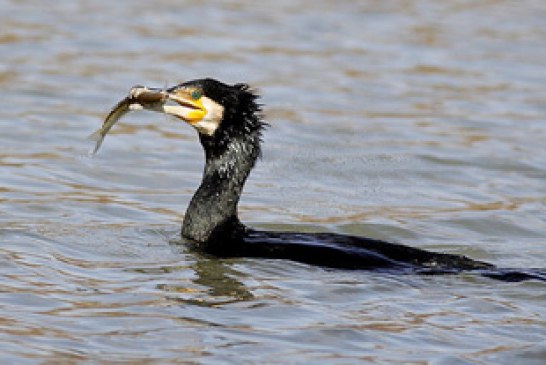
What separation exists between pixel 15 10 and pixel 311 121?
19.5 ft

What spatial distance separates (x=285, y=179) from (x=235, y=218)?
323cm

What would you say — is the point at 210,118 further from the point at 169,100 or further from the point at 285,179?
the point at 285,179

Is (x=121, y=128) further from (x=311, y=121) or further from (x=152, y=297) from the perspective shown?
(x=152, y=297)

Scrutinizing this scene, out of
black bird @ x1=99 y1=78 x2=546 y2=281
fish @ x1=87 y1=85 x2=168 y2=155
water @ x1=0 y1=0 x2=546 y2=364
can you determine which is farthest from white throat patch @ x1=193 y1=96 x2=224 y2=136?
water @ x1=0 y1=0 x2=546 y2=364

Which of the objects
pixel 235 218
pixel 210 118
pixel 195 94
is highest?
pixel 195 94

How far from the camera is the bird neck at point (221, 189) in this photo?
34.4 feet

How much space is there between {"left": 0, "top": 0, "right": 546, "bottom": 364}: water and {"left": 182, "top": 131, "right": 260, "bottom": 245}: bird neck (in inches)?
8.4

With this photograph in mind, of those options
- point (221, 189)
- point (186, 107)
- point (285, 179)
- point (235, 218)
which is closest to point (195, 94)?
point (186, 107)

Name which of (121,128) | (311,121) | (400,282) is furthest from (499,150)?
(400,282)

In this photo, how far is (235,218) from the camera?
10562 mm

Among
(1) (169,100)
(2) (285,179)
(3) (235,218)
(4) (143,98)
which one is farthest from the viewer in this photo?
(2) (285,179)

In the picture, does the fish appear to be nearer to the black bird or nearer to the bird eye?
the black bird

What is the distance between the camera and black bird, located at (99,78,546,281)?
9.88m

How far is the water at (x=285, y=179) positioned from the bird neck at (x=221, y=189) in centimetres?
21
